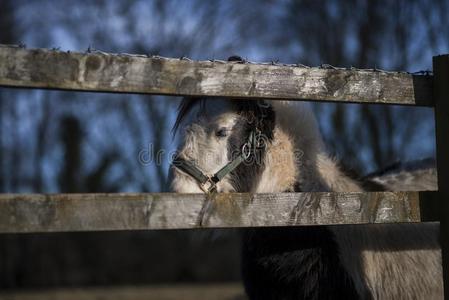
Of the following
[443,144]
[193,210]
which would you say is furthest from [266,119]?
[193,210]

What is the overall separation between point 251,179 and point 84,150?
611 inches

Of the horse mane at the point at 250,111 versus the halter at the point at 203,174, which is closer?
the halter at the point at 203,174

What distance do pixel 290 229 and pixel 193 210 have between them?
4.03 feet

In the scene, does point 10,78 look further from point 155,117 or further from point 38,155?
point 38,155

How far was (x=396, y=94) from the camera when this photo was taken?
3156 mm

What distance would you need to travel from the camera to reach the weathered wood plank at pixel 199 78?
2.46 meters

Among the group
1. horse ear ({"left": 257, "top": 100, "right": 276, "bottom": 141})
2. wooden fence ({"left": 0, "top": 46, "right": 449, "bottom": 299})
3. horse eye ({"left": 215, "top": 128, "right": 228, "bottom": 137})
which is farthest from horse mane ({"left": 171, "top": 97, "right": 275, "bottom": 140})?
wooden fence ({"left": 0, "top": 46, "right": 449, "bottom": 299})

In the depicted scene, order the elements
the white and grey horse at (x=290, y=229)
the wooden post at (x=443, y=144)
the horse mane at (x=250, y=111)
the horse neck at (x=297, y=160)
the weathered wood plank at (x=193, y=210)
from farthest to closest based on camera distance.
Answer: the horse neck at (x=297, y=160) < the horse mane at (x=250, y=111) < the white and grey horse at (x=290, y=229) < the wooden post at (x=443, y=144) < the weathered wood plank at (x=193, y=210)

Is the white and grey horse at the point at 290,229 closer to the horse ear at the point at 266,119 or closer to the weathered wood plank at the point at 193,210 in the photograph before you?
the horse ear at the point at 266,119

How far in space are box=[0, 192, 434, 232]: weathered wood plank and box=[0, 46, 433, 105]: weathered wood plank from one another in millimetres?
420

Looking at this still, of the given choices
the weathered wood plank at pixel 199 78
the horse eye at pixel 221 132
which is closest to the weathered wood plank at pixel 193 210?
the weathered wood plank at pixel 199 78

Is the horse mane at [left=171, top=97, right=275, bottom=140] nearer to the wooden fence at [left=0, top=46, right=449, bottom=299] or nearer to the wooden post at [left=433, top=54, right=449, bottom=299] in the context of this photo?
the wooden fence at [left=0, top=46, right=449, bottom=299]

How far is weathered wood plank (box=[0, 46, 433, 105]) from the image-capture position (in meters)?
2.46

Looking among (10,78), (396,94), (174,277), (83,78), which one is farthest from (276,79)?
(174,277)
